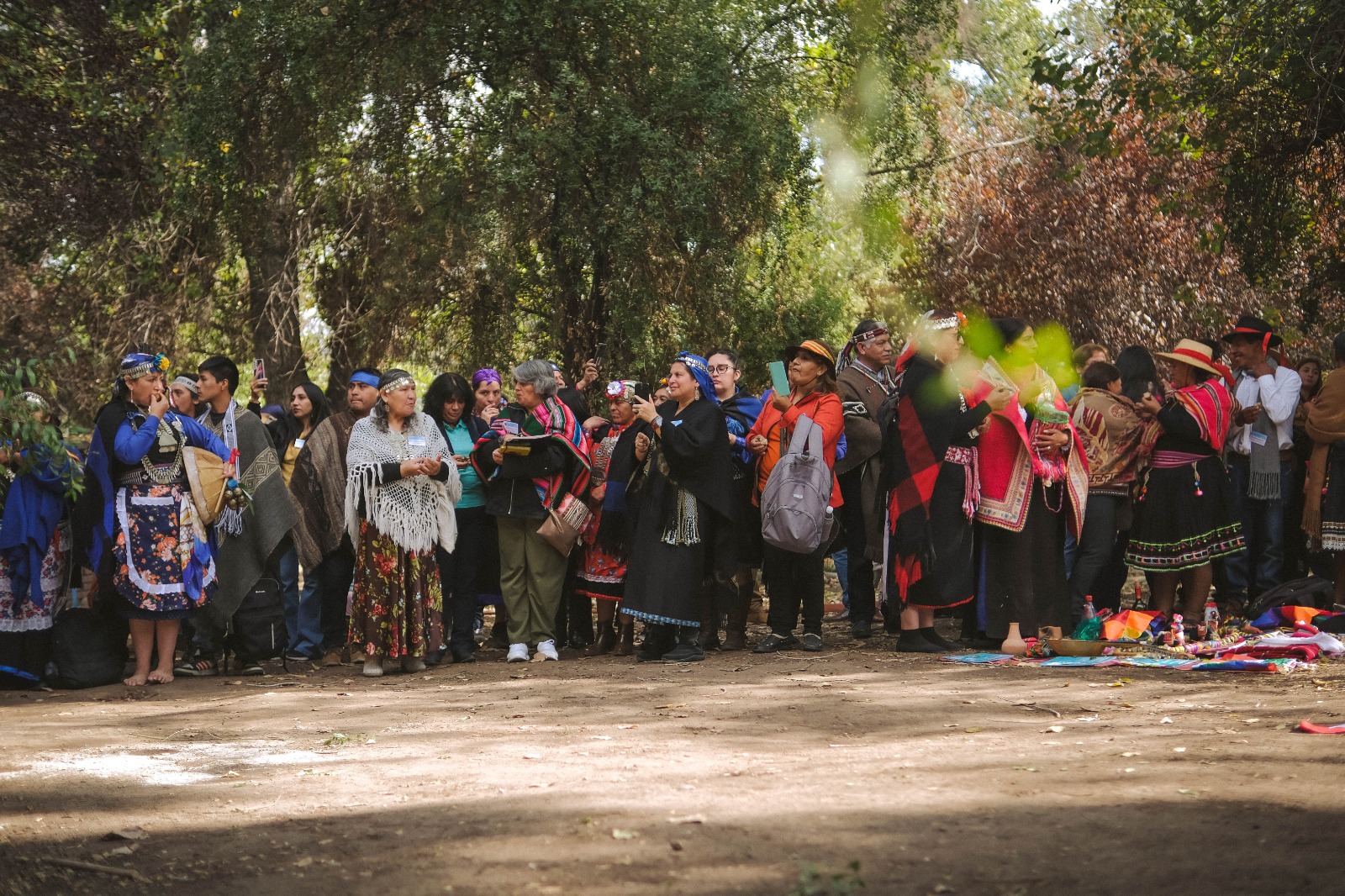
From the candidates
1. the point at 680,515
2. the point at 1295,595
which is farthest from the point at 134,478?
the point at 1295,595

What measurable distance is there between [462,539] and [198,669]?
189 cm

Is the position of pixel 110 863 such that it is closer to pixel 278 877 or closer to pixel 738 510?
pixel 278 877

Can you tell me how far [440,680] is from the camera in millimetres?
8852

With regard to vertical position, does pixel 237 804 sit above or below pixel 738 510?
below

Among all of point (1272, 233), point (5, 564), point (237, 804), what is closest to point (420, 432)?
point (5, 564)

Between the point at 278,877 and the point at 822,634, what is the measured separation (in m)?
6.89

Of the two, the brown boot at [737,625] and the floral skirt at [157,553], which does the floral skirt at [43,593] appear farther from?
the brown boot at [737,625]

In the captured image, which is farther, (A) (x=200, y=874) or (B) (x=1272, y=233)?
(B) (x=1272, y=233)

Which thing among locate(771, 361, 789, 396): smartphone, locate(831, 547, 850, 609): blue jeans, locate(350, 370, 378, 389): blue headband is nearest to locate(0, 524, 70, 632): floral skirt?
locate(350, 370, 378, 389): blue headband

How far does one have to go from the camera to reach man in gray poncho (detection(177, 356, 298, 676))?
9391 mm

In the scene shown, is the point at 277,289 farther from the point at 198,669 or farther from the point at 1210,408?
the point at 1210,408

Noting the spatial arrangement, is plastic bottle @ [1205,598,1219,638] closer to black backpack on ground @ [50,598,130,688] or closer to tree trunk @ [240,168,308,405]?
black backpack on ground @ [50,598,130,688]

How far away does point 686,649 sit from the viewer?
365 inches

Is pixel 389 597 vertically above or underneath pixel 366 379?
underneath
